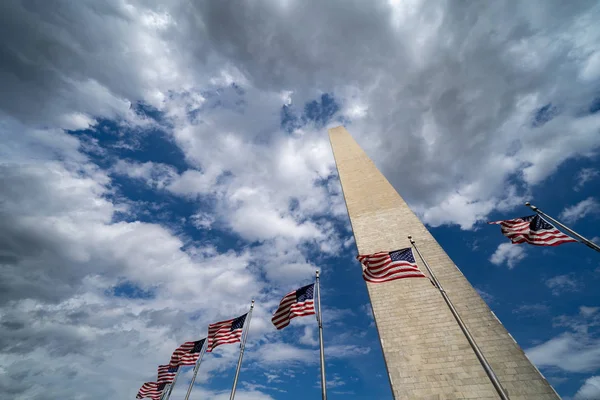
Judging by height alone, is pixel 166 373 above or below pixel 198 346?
below

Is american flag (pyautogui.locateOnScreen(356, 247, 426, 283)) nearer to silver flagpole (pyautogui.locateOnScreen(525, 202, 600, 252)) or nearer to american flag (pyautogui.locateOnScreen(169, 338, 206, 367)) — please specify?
silver flagpole (pyautogui.locateOnScreen(525, 202, 600, 252))

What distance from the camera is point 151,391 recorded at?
62.9 ft

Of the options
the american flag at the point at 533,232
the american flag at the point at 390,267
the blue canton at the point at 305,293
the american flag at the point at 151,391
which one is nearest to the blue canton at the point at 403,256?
the american flag at the point at 390,267

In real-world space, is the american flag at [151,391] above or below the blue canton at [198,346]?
below

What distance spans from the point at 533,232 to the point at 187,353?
18.8 metres

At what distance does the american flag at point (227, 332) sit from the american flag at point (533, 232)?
12322 millimetres

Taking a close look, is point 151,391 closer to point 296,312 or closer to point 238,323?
point 238,323

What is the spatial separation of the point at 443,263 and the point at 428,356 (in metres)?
5.15

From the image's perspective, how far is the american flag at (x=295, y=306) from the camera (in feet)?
33.6

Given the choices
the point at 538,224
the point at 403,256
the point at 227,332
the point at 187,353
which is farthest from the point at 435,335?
the point at 187,353

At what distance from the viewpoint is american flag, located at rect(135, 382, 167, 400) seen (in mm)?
18734

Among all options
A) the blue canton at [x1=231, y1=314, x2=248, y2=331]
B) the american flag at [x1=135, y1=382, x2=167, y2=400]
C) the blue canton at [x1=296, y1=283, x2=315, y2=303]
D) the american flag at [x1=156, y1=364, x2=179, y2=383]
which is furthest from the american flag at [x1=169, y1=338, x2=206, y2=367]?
the blue canton at [x1=296, y1=283, x2=315, y2=303]

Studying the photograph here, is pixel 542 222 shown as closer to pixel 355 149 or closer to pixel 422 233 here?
pixel 422 233

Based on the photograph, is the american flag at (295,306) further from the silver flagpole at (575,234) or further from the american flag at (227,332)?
the silver flagpole at (575,234)
